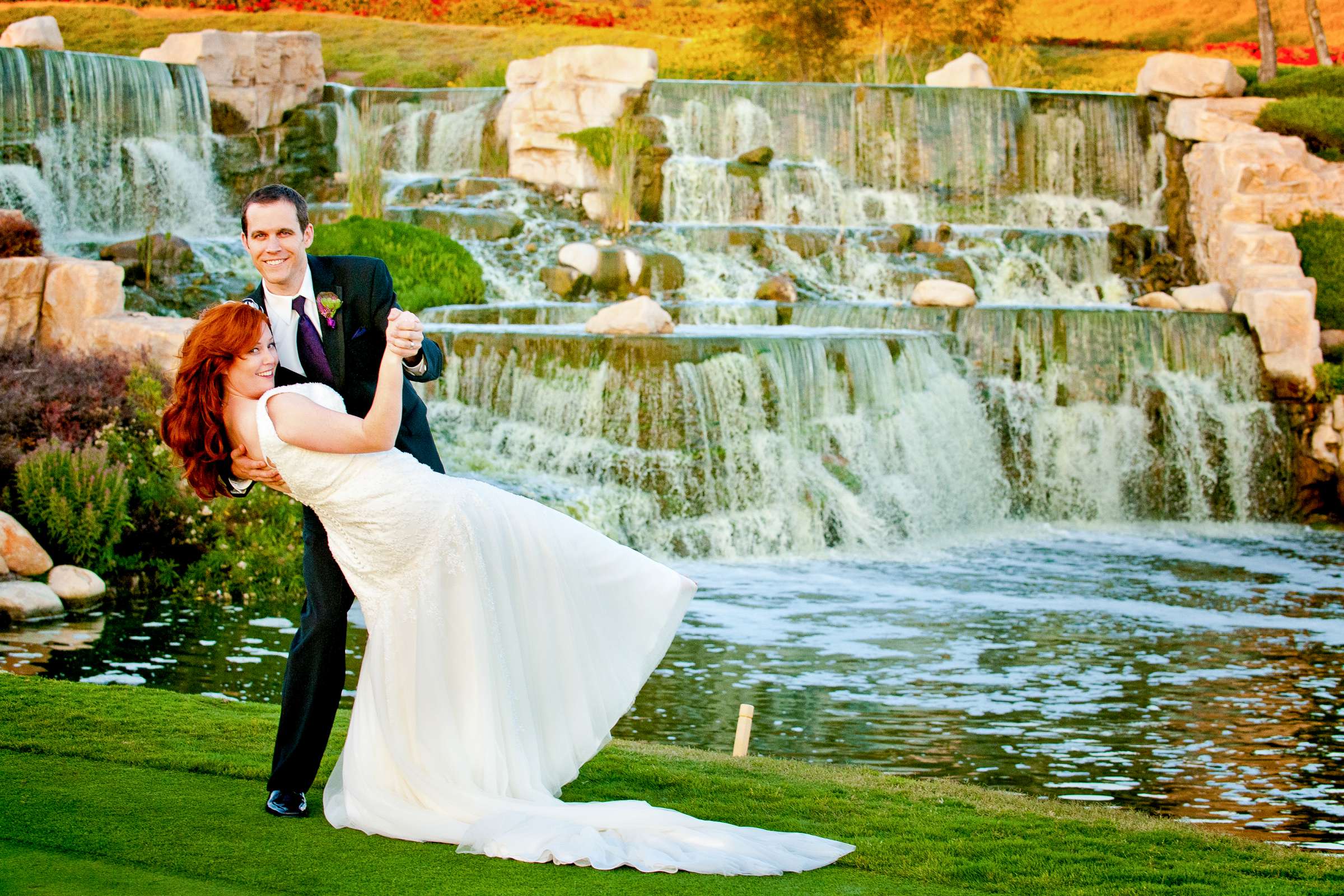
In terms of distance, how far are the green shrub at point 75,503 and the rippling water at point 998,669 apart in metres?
0.66

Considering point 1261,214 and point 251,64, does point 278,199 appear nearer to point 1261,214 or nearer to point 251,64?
point 1261,214

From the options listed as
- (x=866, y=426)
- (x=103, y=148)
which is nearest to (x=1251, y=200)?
(x=866, y=426)

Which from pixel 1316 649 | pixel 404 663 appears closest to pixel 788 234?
pixel 1316 649

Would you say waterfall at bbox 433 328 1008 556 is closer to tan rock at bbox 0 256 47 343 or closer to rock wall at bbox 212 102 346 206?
tan rock at bbox 0 256 47 343

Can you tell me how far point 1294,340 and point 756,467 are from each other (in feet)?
19.7

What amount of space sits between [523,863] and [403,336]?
136 cm

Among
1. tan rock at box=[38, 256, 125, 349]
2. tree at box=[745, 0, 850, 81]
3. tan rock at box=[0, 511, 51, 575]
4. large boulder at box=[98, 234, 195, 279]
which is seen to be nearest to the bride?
tan rock at box=[0, 511, 51, 575]

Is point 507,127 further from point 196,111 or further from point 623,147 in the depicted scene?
point 196,111

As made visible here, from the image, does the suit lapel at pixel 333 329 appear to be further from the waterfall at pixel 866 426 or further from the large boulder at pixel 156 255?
the large boulder at pixel 156 255

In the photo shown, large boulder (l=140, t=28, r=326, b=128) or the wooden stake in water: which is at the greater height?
large boulder (l=140, t=28, r=326, b=128)

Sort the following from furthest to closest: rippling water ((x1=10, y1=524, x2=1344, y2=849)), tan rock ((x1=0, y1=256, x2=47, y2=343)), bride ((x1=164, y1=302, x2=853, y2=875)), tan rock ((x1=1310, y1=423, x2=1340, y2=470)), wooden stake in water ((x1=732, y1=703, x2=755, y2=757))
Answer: tan rock ((x1=1310, y1=423, x2=1340, y2=470)), tan rock ((x1=0, y1=256, x2=47, y2=343)), rippling water ((x1=10, y1=524, x2=1344, y2=849)), wooden stake in water ((x1=732, y1=703, x2=755, y2=757)), bride ((x1=164, y1=302, x2=853, y2=875))

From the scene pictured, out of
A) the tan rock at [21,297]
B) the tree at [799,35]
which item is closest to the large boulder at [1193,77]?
the tree at [799,35]

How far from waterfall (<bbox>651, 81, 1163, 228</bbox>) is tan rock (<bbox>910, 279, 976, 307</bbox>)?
4106 mm

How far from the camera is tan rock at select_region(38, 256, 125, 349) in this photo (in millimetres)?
11453
